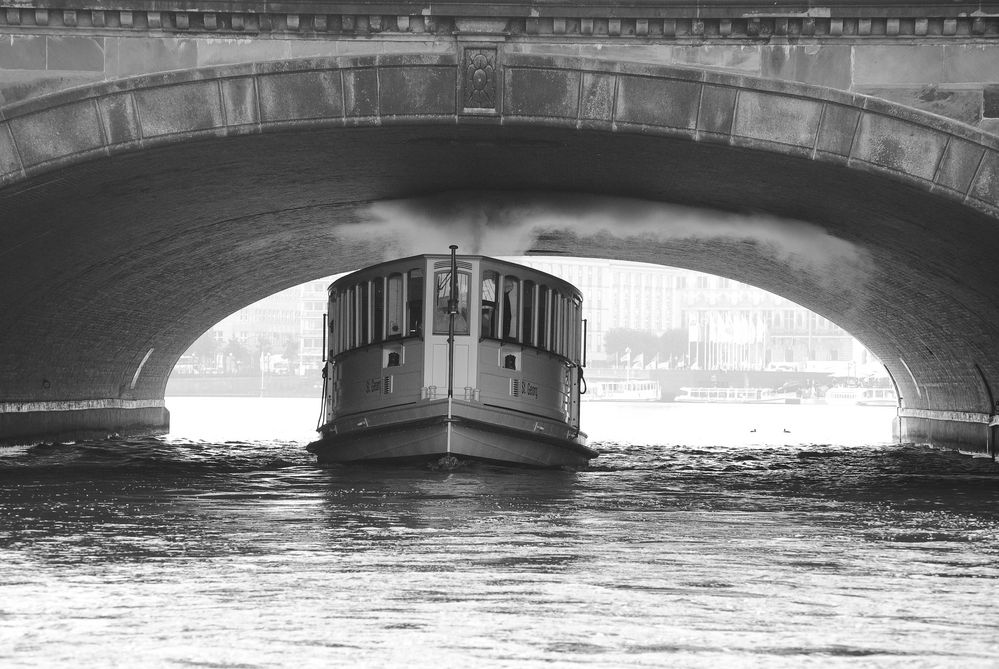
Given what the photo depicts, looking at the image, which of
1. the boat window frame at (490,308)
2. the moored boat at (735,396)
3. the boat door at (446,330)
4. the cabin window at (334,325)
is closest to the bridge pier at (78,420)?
the cabin window at (334,325)

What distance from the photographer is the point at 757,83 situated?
1580 centimetres

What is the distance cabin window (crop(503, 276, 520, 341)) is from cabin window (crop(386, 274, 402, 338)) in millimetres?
1636

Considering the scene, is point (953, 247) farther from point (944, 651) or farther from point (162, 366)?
point (162, 366)

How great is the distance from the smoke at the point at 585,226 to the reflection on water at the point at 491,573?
5.69m

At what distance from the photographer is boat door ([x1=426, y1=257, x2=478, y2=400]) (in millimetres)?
21109

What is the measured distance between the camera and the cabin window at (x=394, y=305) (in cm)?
2197

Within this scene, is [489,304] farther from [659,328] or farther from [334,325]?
[659,328]

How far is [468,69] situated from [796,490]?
22.9 feet

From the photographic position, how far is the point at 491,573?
8930 millimetres

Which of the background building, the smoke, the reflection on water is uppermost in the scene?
the background building

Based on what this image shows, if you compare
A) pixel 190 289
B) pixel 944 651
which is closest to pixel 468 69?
pixel 944 651

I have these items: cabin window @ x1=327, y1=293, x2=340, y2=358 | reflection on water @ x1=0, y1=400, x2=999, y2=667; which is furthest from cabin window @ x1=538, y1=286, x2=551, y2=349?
reflection on water @ x1=0, y1=400, x2=999, y2=667

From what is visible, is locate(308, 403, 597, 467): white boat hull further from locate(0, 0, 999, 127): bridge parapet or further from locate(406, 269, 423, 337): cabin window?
locate(0, 0, 999, 127): bridge parapet

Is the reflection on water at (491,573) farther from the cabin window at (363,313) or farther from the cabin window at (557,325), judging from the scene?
the cabin window at (557,325)
